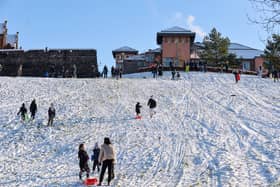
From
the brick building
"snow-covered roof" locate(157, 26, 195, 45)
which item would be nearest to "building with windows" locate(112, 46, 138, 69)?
the brick building

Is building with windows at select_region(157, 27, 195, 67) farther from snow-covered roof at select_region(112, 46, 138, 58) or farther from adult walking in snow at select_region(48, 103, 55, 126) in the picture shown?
adult walking in snow at select_region(48, 103, 55, 126)

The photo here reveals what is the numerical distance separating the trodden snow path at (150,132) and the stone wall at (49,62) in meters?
11.5

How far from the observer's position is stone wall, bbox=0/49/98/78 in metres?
50.3

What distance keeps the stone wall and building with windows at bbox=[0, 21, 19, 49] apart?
26.1m

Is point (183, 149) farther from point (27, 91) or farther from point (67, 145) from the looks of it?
point (27, 91)

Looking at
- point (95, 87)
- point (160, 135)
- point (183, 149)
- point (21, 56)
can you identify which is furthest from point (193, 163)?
point (21, 56)

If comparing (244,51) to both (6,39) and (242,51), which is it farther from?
(6,39)

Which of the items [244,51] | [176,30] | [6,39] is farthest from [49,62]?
[244,51]

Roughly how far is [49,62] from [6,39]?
3390 cm

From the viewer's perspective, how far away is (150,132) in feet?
70.9

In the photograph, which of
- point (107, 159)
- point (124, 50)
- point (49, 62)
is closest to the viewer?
point (107, 159)

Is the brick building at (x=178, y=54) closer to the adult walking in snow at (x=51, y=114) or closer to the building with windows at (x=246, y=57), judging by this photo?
the building with windows at (x=246, y=57)

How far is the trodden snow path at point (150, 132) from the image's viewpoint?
588 inches

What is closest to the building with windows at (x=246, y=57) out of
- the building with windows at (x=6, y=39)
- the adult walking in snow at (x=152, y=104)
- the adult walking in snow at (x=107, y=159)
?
the building with windows at (x=6, y=39)
